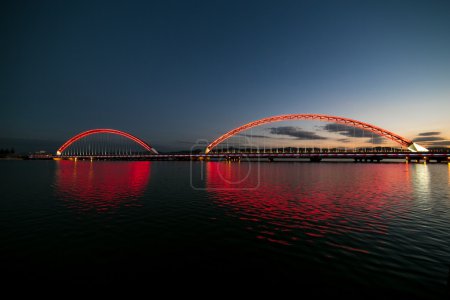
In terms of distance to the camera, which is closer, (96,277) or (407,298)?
(407,298)

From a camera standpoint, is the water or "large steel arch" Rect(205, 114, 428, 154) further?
"large steel arch" Rect(205, 114, 428, 154)

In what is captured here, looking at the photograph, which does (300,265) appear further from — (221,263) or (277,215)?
(277,215)

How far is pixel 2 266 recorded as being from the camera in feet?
22.6

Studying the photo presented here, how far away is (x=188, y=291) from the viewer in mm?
5641

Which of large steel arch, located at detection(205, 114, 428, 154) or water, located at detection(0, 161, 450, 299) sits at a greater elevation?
large steel arch, located at detection(205, 114, 428, 154)

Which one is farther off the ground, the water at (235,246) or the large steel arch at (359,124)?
the large steel arch at (359,124)

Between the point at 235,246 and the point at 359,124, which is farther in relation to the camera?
the point at 359,124

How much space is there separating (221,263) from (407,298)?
492 centimetres

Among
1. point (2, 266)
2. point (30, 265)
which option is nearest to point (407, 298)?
point (30, 265)

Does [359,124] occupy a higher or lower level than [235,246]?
higher

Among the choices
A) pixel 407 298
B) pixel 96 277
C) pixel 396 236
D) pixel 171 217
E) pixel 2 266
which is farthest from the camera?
pixel 171 217

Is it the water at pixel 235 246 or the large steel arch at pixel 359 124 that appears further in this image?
the large steel arch at pixel 359 124

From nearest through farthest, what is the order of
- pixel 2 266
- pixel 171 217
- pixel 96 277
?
pixel 96 277 < pixel 2 266 < pixel 171 217

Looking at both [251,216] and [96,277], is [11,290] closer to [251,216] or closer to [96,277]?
[96,277]
